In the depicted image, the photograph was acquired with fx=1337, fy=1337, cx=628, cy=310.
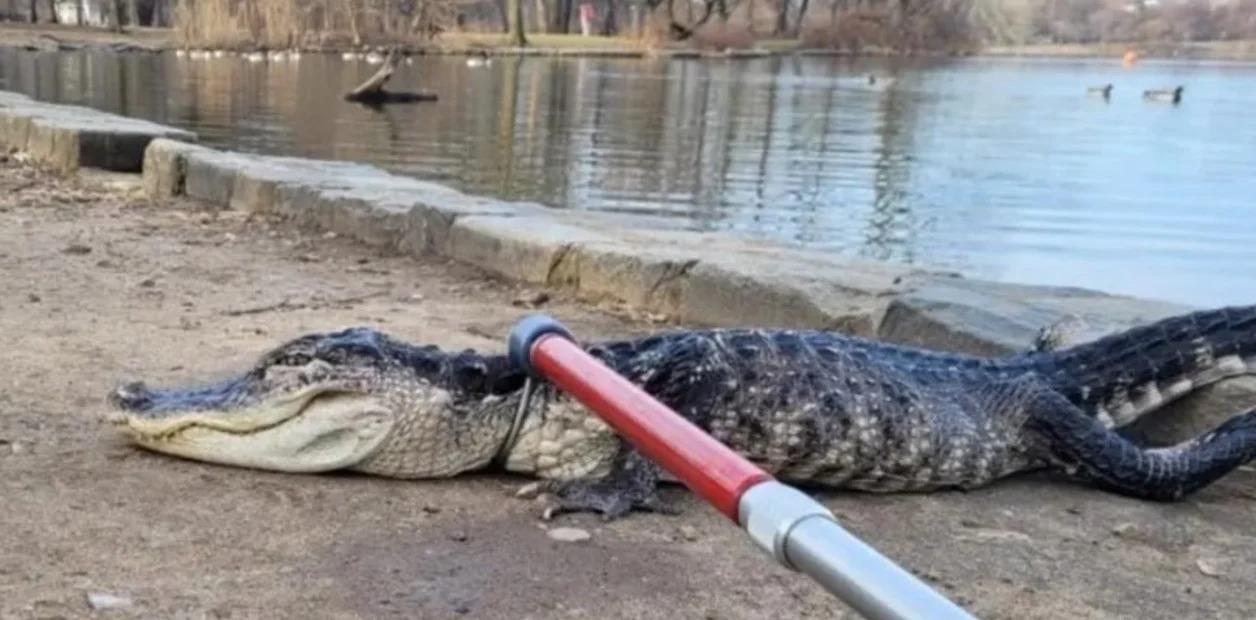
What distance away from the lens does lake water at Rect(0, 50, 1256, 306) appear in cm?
1117

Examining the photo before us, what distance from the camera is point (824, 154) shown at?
59.3 ft

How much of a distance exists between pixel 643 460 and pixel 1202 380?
75.3 inches

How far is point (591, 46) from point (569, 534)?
193ft

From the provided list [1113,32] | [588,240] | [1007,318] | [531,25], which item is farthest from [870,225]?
[1113,32]

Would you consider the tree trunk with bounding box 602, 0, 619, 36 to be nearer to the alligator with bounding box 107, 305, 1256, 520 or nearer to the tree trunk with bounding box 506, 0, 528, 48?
the tree trunk with bounding box 506, 0, 528, 48

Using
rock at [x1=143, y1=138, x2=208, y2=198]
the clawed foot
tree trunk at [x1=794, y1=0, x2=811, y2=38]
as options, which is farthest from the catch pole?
tree trunk at [x1=794, y1=0, x2=811, y2=38]

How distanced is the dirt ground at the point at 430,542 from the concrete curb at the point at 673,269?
95 centimetres

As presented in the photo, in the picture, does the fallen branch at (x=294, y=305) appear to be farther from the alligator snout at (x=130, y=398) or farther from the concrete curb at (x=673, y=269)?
the alligator snout at (x=130, y=398)

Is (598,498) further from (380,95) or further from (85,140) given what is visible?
(380,95)

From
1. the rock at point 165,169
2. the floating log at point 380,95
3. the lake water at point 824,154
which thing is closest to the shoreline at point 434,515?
the rock at point 165,169

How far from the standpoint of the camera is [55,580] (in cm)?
265

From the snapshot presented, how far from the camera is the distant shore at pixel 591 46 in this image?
1816 inches

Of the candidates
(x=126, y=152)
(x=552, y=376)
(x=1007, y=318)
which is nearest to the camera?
(x=552, y=376)

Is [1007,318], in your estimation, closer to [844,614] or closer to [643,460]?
[643,460]
